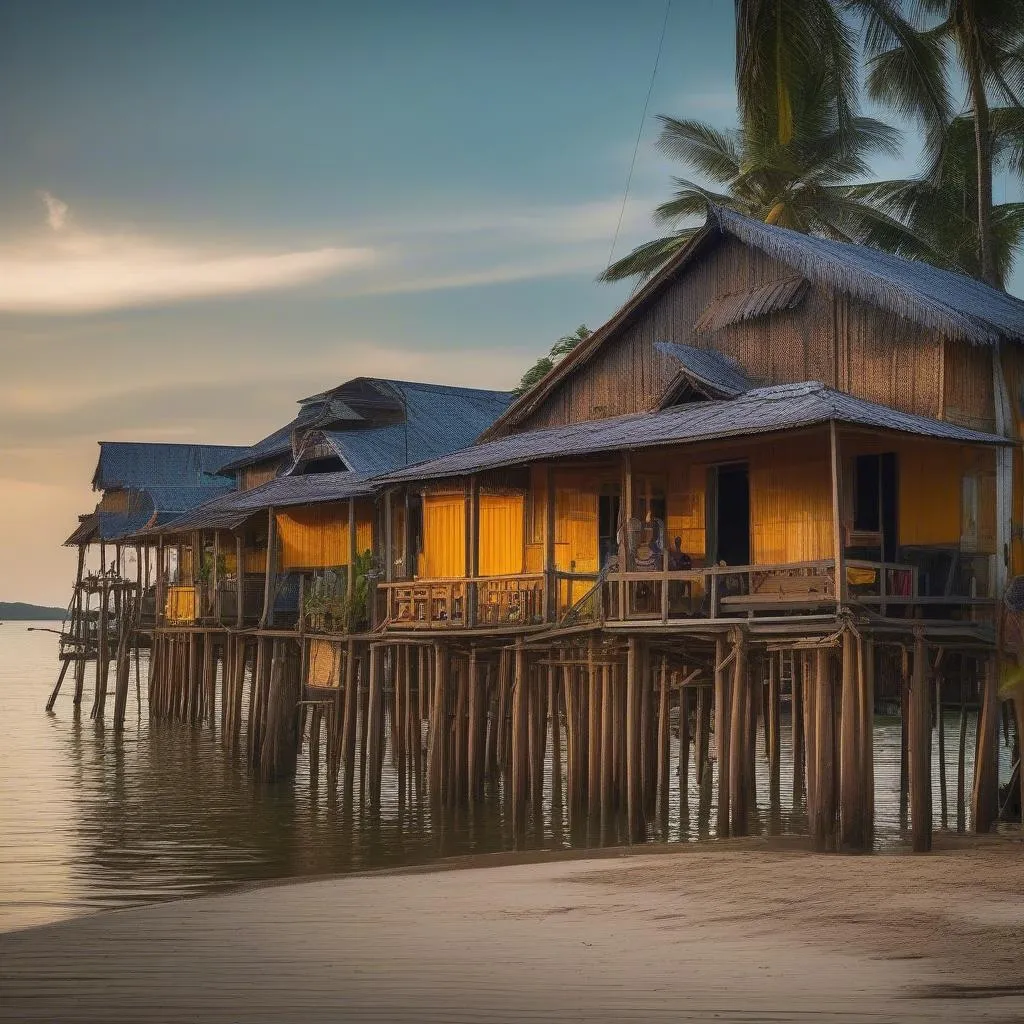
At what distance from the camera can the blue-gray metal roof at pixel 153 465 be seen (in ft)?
202

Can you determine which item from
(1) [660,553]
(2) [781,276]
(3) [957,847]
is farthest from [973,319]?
(3) [957,847]

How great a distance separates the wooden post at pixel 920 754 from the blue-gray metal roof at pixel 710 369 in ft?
20.0

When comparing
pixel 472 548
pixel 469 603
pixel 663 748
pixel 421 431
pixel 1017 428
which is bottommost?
pixel 663 748

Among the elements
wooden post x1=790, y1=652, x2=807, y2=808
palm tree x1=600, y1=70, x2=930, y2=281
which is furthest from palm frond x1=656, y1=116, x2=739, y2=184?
wooden post x1=790, y1=652, x2=807, y2=808

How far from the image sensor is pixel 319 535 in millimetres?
35344

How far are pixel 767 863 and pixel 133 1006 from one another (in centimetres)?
797

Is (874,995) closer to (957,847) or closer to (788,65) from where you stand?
(957,847)

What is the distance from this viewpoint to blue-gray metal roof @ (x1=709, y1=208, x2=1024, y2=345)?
71.6 ft

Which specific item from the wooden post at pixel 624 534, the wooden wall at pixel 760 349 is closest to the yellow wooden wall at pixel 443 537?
the wooden wall at pixel 760 349

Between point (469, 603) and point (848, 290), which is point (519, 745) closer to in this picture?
point (469, 603)

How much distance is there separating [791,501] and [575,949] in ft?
37.2

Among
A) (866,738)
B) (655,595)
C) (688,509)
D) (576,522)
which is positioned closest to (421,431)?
(576,522)

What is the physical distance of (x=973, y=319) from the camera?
72.6ft

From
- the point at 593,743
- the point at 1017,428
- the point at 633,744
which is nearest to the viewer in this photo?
the point at 633,744
